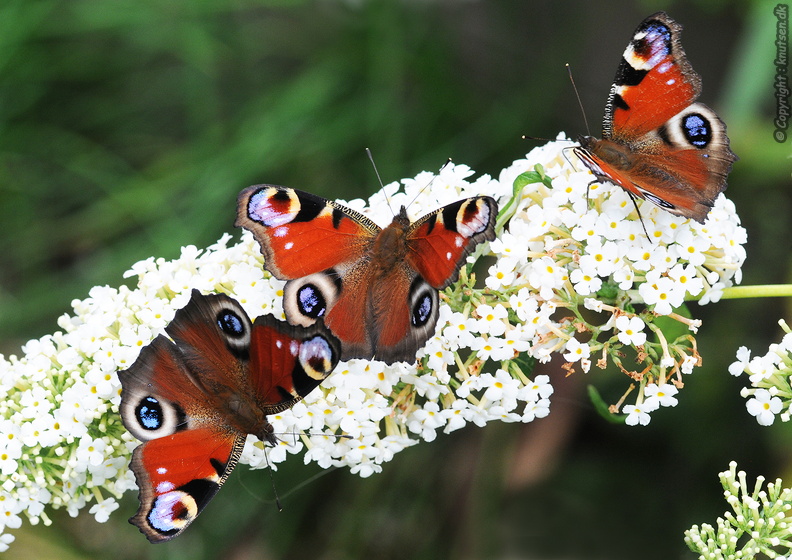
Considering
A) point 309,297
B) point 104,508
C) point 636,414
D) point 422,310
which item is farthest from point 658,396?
point 104,508

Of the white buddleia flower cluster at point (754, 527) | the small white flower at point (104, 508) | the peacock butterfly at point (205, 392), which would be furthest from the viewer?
the small white flower at point (104, 508)

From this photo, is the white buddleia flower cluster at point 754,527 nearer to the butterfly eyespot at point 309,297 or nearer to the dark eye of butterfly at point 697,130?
the dark eye of butterfly at point 697,130

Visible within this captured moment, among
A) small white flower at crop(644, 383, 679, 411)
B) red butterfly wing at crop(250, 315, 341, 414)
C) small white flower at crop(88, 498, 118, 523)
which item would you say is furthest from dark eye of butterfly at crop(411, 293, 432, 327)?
Result: small white flower at crop(88, 498, 118, 523)

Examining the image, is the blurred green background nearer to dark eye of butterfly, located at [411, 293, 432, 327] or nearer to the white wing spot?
the white wing spot

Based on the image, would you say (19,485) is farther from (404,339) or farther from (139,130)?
(139,130)

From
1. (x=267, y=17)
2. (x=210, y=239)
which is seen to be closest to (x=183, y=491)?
(x=210, y=239)

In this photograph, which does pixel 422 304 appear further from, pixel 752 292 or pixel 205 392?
pixel 752 292

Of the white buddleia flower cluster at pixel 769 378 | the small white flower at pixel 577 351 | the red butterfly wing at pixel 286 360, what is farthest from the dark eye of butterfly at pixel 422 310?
the white buddleia flower cluster at pixel 769 378
